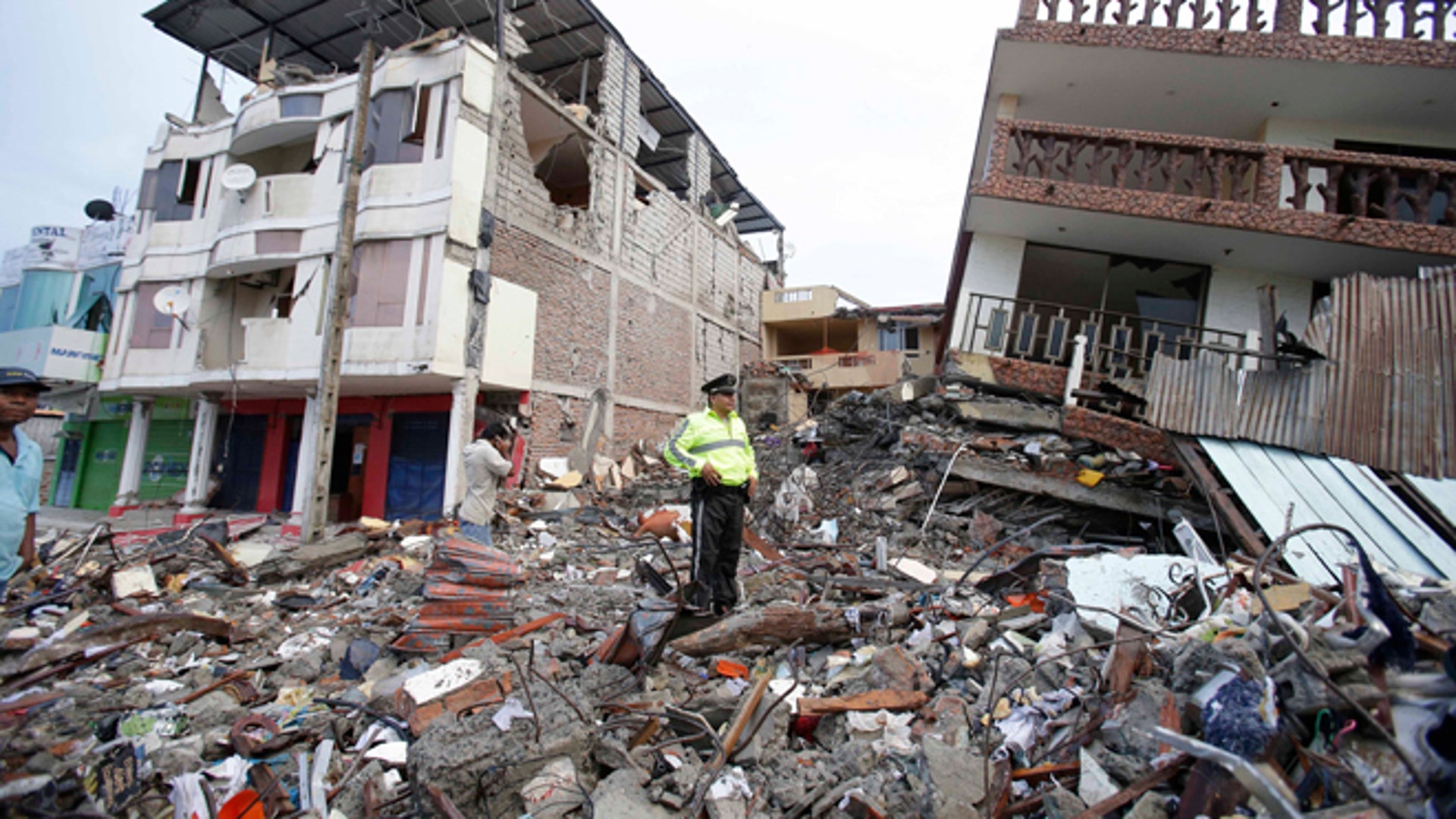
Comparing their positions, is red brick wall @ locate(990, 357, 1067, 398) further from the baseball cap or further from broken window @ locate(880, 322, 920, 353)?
broken window @ locate(880, 322, 920, 353)

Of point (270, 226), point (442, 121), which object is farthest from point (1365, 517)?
point (270, 226)

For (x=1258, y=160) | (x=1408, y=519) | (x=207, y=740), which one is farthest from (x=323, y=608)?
(x=1258, y=160)

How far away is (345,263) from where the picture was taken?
875 centimetres

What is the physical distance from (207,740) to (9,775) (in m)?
1.38

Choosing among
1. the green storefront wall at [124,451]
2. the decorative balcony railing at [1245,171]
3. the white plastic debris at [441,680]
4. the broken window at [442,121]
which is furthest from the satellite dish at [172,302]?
the decorative balcony railing at [1245,171]

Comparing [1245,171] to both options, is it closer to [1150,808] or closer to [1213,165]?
[1213,165]

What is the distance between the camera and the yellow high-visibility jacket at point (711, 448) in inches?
167

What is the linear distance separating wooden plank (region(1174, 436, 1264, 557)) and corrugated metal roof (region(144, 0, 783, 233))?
13.7m

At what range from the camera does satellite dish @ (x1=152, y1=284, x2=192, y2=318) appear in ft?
44.6

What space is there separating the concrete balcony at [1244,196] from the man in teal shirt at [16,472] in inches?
376

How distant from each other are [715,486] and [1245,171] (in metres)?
10.1

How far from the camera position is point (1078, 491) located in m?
7.11

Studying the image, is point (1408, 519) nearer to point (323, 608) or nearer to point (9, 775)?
point (9, 775)

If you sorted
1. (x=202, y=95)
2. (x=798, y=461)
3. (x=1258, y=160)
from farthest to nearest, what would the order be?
(x=202, y=95) < (x=798, y=461) < (x=1258, y=160)
